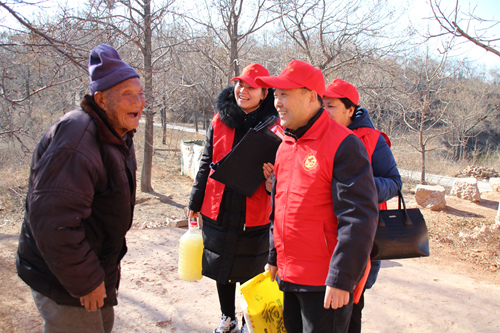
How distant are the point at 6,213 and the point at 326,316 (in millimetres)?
11182

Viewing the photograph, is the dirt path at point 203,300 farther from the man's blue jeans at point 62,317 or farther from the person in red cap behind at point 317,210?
the person in red cap behind at point 317,210

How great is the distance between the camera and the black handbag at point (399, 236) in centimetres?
211

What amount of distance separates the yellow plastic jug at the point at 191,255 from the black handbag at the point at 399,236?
1.46m

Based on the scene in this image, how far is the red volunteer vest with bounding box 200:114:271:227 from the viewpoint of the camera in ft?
8.93

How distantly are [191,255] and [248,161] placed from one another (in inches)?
38.7

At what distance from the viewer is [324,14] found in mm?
10094

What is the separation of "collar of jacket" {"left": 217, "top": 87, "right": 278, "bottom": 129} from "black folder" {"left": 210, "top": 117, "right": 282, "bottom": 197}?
0.14 meters

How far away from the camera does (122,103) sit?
1766 millimetres

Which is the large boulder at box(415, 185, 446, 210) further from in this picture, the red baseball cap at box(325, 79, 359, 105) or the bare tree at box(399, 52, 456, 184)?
the red baseball cap at box(325, 79, 359, 105)

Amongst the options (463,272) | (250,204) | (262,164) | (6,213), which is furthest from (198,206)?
(6,213)

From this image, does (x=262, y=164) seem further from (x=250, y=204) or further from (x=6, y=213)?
(x=6, y=213)

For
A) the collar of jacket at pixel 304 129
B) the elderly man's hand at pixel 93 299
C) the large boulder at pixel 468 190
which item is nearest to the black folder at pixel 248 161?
the collar of jacket at pixel 304 129

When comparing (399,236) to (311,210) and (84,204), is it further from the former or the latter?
(84,204)

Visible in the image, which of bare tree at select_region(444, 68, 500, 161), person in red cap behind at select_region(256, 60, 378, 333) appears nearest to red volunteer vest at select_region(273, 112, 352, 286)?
person in red cap behind at select_region(256, 60, 378, 333)
